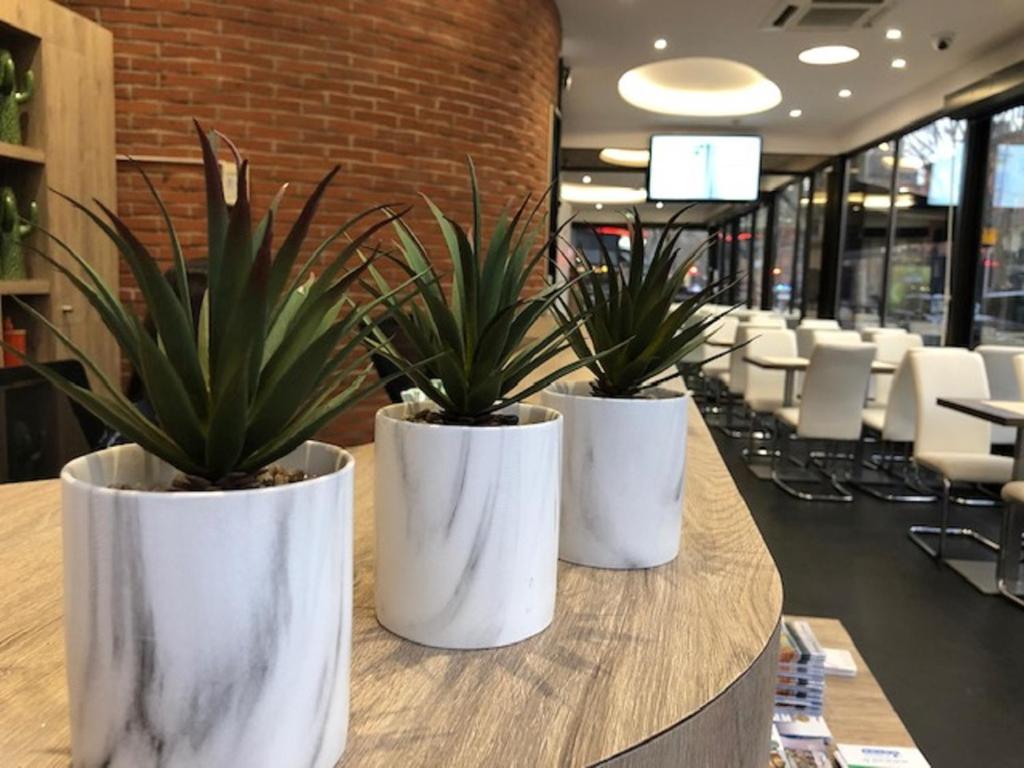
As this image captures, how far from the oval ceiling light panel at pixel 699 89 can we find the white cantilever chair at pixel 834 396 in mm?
4223

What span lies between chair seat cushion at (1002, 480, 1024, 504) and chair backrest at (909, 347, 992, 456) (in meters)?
0.77

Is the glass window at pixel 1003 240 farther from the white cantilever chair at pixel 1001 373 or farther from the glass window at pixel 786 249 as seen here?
the glass window at pixel 786 249

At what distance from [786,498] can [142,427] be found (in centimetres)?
497

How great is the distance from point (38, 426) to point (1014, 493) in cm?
336

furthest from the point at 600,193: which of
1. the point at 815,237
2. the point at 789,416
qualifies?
the point at 789,416

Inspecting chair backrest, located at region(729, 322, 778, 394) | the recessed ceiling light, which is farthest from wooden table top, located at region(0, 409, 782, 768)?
the recessed ceiling light

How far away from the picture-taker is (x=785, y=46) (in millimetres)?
6668

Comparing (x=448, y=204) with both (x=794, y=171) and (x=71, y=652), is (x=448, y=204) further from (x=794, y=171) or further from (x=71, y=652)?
(x=794, y=171)

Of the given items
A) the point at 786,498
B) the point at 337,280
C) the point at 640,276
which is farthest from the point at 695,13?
the point at 337,280

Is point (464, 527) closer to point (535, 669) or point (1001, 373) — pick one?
point (535, 669)

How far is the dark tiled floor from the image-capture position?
2.40 meters

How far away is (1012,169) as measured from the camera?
20.2 ft

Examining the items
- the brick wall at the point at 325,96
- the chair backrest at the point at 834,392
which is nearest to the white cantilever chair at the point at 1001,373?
the chair backrest at the point at 834,392

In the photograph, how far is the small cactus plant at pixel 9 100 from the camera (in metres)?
3.17
